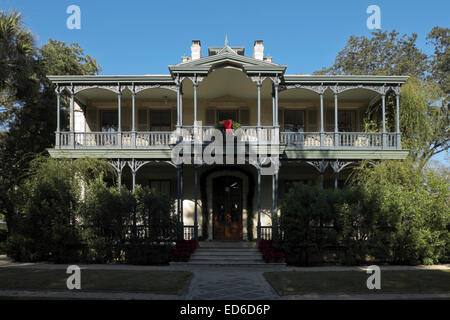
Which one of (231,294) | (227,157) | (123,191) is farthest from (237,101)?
(231,294)

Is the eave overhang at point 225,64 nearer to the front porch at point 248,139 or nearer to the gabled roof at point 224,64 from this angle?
the gabled roof at point 224,64

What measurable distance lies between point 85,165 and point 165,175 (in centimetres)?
439

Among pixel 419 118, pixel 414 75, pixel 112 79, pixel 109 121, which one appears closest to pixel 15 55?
pixel 112 79

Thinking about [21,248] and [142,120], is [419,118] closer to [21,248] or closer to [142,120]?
[142,120]

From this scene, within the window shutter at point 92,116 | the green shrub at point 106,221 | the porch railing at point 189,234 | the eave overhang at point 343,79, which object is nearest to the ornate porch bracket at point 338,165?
the eave overhang at point 343,79

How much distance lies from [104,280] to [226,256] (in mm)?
5527

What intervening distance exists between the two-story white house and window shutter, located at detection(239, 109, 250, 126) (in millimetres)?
52

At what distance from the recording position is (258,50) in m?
21.8

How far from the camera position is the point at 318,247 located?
44.8 ft

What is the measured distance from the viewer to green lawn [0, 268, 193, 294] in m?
9.30

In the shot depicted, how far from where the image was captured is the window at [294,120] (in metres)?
19.7

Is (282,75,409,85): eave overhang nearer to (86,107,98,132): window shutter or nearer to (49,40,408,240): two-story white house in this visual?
(49,40,408,240): two-story white house

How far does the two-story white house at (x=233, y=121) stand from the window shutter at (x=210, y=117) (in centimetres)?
5

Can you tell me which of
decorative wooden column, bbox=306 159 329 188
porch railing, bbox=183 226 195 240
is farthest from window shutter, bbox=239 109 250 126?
porch railing, bbox=183 226 195 240
